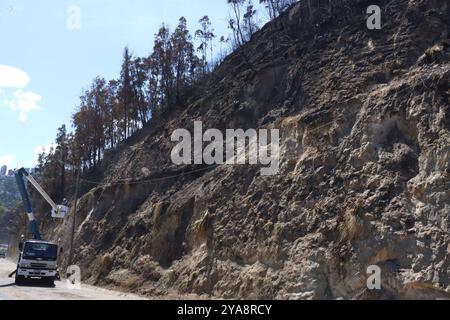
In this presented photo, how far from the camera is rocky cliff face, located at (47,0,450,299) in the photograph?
55.2ft

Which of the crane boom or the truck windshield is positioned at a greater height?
the crane boom

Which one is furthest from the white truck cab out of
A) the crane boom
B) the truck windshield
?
the crane boom

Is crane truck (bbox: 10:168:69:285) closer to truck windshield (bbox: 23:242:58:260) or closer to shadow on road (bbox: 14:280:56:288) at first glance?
truck windshield (bbox: 23:242:58:260)

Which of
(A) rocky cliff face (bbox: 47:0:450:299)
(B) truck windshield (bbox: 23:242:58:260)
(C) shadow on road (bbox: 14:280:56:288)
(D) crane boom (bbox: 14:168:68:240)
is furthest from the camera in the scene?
(D) crane boom (bbox: 14:168:68:240)

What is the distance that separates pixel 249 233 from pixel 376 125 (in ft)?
24.3

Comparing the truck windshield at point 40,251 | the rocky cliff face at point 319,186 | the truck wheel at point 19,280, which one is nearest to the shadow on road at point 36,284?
the truck wheel at point 19,280

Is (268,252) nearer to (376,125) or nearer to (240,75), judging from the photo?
(376,125)

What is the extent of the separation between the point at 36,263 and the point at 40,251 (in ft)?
2.42

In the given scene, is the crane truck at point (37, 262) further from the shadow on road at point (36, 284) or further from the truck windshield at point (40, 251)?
the shadow on road at point (36, 284)

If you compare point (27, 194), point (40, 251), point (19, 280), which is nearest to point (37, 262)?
point (40, 251)

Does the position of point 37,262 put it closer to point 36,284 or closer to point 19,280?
point 19,280

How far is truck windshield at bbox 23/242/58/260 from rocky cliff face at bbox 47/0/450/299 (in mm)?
4206

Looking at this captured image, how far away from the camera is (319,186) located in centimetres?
2014
